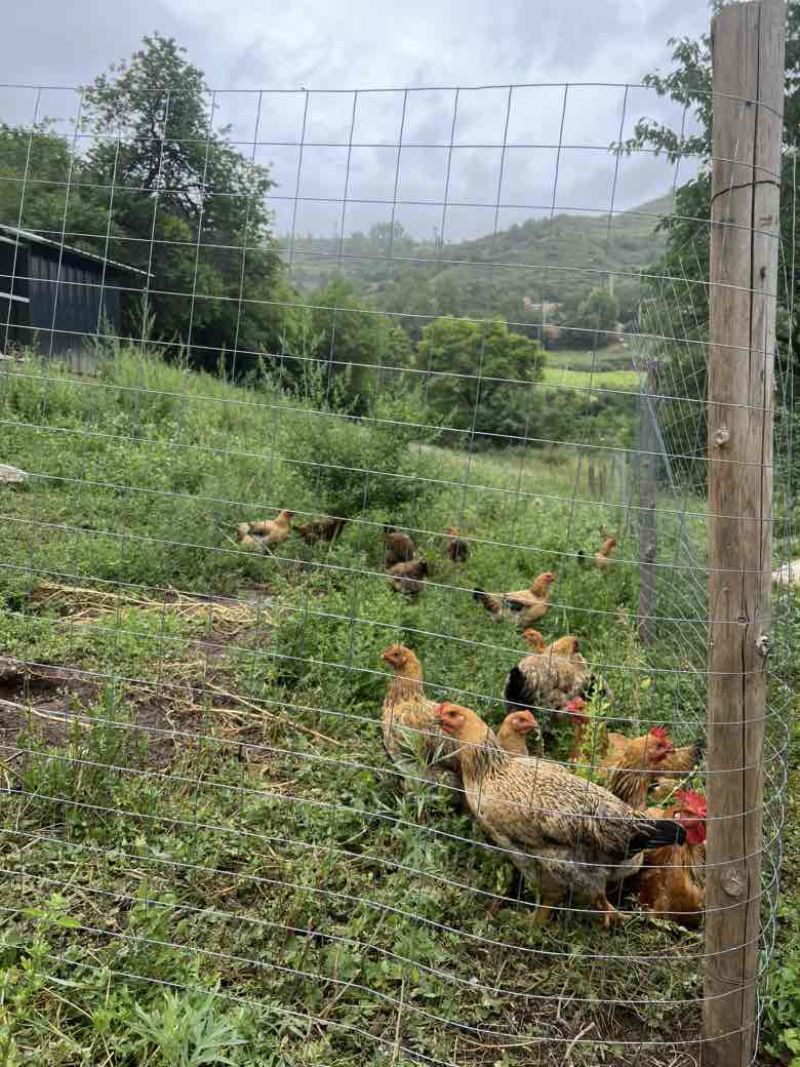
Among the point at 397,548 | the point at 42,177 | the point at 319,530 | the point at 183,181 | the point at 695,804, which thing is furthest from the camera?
the point at 319,530

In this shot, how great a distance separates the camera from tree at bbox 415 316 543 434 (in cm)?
280

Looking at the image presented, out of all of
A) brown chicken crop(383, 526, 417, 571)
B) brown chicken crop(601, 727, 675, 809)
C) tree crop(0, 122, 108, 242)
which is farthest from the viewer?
brown chicken crop(383, 526, 417, 571)

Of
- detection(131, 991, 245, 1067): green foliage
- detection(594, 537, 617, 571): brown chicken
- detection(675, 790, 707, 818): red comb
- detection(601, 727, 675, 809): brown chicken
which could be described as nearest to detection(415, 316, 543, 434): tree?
detection(594, 537, 617, 571): brown chicken

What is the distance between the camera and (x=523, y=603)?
5.50m

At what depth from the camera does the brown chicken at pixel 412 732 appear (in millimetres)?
3072

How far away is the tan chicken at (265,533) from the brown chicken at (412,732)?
2753 millimetres

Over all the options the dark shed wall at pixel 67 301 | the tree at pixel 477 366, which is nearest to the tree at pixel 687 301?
the tree at pixel 477 366

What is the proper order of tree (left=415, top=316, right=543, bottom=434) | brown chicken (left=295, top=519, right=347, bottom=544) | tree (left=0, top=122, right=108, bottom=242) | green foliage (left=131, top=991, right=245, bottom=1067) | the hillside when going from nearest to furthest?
green foliage (left=131, top=991, right=245, bottom=1067) → the hillside → tree (left=415, top=316, right=543, bottom=434) → tree (left=0, top=122, right=108, bottom=242) → brown chicken (left=295, top=519, right=347, bottom=544)

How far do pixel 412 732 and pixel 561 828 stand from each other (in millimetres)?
722

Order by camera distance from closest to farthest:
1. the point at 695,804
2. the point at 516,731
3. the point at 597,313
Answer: the point at 597,313 < the point at 695,804 < the point at 516,731

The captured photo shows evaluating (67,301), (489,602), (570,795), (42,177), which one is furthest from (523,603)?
(67,301)

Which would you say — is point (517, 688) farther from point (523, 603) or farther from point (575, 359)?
point (575, 359)

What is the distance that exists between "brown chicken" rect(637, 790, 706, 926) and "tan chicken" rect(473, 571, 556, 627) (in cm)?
242

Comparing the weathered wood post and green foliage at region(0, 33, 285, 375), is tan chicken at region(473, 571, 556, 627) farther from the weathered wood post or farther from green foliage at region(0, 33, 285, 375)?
the weathered wood post
